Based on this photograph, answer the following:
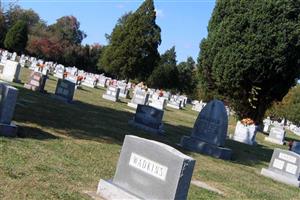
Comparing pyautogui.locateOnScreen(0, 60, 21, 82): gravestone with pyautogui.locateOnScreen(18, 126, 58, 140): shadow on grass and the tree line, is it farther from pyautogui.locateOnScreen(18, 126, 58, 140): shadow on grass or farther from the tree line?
pyautogui.locateOnScreen(18, 126, 58, 140): shadow on grass

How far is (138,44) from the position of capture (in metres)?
57.6

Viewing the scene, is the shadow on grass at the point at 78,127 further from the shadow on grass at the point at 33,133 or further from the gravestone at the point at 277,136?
the gravestone at the point at 277,136

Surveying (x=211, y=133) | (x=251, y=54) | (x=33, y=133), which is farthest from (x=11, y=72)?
(x=33, y=133)

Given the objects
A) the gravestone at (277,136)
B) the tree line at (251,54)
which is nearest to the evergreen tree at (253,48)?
the tree line at (251,54)

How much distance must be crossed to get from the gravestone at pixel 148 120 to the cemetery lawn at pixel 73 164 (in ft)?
4.06

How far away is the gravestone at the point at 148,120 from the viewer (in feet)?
56.6

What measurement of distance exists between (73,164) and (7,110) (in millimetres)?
2117

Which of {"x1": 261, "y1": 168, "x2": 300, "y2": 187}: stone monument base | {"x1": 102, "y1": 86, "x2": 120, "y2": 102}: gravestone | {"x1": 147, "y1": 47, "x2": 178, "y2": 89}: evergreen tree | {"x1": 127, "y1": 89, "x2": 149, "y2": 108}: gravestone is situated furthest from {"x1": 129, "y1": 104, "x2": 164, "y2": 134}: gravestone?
{"x1": 147, "y1": 47, "x2": 178, "y2": 89}: evergreen tree

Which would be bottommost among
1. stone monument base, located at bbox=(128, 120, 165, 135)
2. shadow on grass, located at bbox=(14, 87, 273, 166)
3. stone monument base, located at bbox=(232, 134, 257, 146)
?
shadow on grass, located at bbox=(14, 87, 273, 166)

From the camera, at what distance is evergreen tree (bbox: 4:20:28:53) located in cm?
6931

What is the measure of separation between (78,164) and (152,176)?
257 centimetres

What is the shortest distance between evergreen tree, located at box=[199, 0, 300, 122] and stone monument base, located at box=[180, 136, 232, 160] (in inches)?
475

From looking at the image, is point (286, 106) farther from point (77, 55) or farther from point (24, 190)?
point (24, 190)

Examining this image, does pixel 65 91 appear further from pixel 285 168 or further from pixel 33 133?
pixel 285 168
